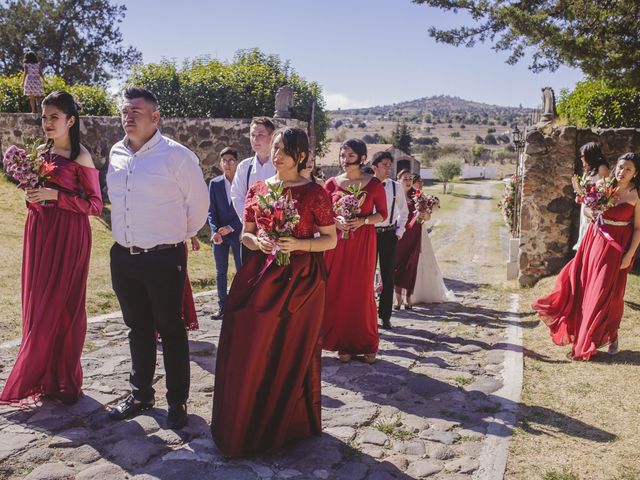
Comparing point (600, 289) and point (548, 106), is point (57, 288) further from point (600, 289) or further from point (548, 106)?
point (548, 106)

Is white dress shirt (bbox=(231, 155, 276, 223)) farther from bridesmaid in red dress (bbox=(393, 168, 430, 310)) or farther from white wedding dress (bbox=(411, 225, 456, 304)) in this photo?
white wedding dress (bbox=(411, 225, 456, 304))

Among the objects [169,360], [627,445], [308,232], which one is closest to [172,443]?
[169,360]

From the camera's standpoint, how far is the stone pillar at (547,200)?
1048cm

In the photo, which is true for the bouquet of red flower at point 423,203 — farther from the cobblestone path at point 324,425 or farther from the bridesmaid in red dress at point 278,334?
the bridesmaid in red dress at point 278,334

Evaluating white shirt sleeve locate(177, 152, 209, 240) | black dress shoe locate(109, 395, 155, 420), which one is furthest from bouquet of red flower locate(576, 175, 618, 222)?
black dress shoe locate(109, 395, 155, 420)

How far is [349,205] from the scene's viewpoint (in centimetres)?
618

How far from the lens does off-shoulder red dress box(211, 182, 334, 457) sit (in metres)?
3.91

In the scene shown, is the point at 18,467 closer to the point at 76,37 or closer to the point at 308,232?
the point at 308,232

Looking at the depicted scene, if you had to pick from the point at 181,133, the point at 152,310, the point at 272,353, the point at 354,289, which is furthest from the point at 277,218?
the point at 181,133

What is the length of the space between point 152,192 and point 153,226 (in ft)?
0.78

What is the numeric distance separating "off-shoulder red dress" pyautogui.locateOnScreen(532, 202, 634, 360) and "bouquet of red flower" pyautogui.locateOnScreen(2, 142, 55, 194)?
17.9 feet

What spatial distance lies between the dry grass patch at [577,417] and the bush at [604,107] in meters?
5.47

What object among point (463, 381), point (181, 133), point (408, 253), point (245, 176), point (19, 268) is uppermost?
point (181, 133)

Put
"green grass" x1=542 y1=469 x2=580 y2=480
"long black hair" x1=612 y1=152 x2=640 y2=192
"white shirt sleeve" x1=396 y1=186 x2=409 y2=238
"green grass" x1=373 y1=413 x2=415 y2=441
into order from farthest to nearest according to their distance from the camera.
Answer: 1. "white shirt sleeve" x1=396 y1=186 x2=409 y2=238
2. "long black hair" x1=612 y1=152 x2=640 y2=192
3. "green grass" x1=373 y1=413 x2=415 y2=441
4. "green grass" x1=542 y1=469 x2=580 y2=480
